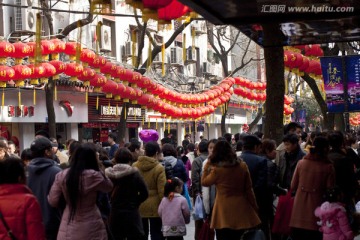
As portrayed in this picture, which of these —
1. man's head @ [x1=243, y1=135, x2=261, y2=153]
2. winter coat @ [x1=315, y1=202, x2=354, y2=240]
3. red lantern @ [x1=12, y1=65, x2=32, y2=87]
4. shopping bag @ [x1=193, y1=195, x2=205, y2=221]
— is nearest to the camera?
winter coat @ [x1=315, y1=202, x2=354, y2=240]

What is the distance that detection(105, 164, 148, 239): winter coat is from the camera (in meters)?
9.14

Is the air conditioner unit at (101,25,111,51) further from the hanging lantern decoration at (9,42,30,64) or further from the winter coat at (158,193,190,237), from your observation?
the winter coat at (158,193,190,237)

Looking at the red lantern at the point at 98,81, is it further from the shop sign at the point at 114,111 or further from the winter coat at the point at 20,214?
the winter coat at the point at 20,214

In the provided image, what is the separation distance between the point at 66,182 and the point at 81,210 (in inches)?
11.9

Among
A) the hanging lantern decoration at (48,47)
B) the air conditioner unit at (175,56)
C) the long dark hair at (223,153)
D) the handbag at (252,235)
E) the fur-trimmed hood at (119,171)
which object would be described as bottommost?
the handbag at (252,235)

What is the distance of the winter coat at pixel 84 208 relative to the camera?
23.8 ft

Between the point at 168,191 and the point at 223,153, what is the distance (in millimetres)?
1697

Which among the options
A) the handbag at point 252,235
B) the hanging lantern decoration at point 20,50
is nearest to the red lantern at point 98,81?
the hanging lantern decoration at point 20,50

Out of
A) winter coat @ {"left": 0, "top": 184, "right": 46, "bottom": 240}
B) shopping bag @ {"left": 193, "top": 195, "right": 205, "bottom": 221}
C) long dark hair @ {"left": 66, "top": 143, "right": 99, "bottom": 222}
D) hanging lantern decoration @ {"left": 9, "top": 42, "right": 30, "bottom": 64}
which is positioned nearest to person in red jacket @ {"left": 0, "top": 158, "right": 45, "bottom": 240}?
winter coat @ {"left": 0, "top": 184, "right": 46, "bottom": 240}

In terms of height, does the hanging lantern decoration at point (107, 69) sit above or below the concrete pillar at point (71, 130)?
above

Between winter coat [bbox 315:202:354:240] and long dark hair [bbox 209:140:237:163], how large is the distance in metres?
1.15

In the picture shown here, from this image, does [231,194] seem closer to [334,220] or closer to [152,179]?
[334,220]

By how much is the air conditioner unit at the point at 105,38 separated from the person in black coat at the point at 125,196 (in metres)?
24.0

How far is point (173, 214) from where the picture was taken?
10234 millimetres
